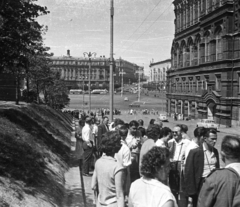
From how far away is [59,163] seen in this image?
37.8 feet

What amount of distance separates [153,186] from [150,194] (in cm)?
8

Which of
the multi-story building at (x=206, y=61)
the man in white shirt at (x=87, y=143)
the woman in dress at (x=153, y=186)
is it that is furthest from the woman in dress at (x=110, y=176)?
the multi-story building at (x=206, y=61)

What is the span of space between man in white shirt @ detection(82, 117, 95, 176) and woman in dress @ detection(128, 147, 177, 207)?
7.06 metres

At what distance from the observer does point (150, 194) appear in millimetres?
3143

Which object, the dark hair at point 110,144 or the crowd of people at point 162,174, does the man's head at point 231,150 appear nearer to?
the crowd of people at point 162,174

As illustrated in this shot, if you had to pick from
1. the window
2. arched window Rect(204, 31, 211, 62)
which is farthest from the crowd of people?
arched window Rect(204, 31, 211, 62)

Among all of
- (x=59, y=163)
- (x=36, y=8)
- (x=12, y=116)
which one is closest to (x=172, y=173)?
(x=59, y=163)

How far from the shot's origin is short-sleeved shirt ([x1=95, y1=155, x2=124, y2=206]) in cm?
414

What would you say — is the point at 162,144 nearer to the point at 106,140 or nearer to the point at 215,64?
the point at 106,140

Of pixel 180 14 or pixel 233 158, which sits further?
pixel 180 14

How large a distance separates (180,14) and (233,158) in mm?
56630

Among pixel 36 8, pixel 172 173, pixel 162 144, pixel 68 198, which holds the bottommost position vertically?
pixel 68 198

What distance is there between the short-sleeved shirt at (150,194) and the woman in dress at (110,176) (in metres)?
0.75

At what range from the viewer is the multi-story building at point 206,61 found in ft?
123
